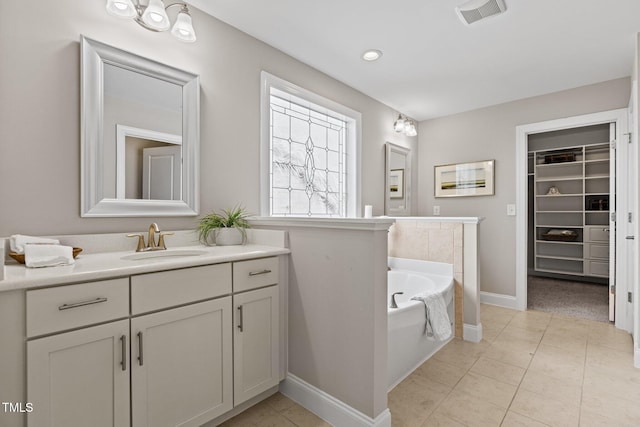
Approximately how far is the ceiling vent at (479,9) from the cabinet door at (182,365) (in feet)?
7.32

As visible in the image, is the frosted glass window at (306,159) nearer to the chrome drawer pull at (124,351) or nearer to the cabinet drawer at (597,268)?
the chrome drawer pull at (124,351)

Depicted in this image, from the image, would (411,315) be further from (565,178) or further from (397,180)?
(565,178)

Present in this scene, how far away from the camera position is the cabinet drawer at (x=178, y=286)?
4.04 ft

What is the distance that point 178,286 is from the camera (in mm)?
1339

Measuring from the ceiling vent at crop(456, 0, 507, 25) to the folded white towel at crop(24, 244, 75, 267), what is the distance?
2481mm

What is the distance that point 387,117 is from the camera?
375cm

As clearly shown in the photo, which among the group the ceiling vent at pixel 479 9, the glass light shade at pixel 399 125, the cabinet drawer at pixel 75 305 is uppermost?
the ceiling vent at pixel 479 9

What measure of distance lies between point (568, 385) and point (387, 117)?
2.95 metres

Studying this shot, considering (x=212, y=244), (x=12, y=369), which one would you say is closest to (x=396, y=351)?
(x=212, y=244)

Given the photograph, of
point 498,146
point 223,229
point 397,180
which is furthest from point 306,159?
point 498,146

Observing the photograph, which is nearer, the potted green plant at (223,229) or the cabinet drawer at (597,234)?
the potted green plant at (223,229)

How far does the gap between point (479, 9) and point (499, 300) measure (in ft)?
9.73

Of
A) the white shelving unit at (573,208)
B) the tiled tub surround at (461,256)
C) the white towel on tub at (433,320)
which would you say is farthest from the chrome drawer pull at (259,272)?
the white shelving unit at (573,208)

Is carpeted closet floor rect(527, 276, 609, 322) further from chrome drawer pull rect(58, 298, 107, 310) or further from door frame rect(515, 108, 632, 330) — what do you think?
chrome drawer pull rect(58, 298, 107, 310)
